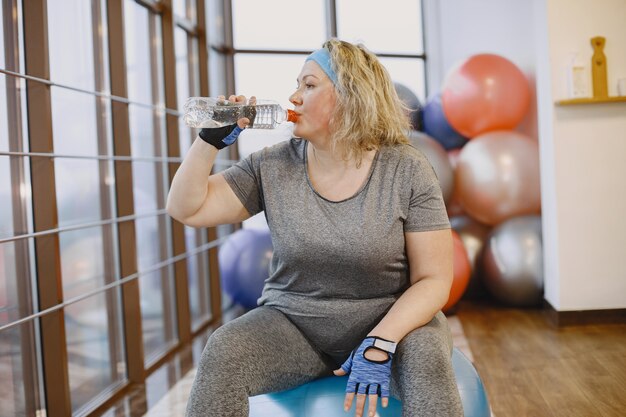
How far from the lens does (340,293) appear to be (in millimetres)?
1500

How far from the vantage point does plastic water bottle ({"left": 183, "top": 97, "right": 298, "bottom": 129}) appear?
1521mm

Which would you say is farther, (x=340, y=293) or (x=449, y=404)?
(x=340, y=293)

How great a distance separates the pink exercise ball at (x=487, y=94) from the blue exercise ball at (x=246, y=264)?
140 centimetres

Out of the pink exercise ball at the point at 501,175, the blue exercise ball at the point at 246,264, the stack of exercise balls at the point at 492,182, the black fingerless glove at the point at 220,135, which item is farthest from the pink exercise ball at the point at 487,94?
the black fingerless glove at the point at 220,135

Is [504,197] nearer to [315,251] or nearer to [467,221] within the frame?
[467,221]

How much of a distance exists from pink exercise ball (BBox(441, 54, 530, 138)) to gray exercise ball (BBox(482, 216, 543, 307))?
2.10 ft

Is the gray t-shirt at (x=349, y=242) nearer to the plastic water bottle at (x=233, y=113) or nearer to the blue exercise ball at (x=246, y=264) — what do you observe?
the plastic water bottle at (x=233, y=113)

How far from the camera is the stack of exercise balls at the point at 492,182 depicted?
373cm

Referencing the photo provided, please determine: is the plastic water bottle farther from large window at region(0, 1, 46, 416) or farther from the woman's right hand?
large window at region(0, 1, 46, 416)

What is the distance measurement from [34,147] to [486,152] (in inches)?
101

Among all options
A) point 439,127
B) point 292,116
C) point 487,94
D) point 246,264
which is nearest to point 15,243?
point 292,116

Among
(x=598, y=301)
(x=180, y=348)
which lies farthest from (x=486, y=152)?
(x=180, y=348)

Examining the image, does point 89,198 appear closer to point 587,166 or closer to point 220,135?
point 220,135

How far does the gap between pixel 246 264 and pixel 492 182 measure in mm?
1458
